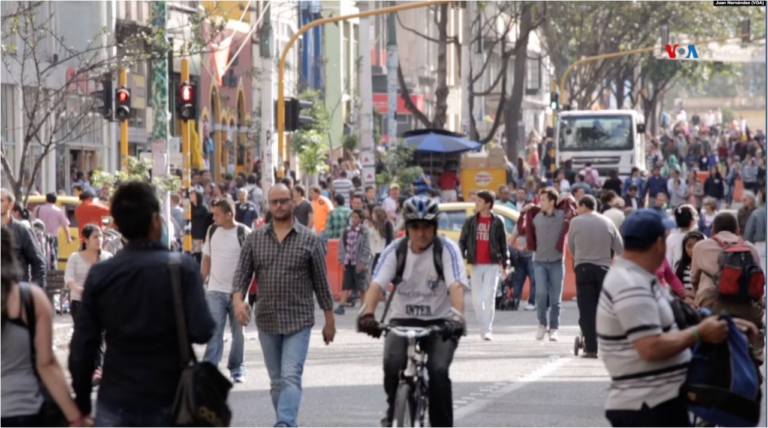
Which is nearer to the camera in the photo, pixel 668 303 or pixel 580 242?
pixel 668 303

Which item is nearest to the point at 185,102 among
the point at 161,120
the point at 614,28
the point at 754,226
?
the point at 161,120

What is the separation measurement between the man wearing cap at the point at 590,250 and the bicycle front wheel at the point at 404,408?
717 cm

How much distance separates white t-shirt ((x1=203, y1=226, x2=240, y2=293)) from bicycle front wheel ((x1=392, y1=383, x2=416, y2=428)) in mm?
5035

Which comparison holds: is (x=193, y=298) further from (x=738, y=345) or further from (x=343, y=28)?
(x=343, y=28)

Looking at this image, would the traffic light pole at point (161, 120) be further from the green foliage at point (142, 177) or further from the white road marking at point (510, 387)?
the white road marking at point (510, 387)

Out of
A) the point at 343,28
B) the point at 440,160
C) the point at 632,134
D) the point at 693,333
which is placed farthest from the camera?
the point at 343,28

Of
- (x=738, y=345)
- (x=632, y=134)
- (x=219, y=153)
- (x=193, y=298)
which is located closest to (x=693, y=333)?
(x=738, y=345)

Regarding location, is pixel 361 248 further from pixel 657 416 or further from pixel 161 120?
pixel 657 416

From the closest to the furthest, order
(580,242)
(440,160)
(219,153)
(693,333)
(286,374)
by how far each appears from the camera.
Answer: (693,333) → (286,374) → (580,242) → (440,160) → (219,153)

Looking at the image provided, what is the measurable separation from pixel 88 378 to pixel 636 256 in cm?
206

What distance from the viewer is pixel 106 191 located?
2716 cm

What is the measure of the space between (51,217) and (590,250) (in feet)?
35.1

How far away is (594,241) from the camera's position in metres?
16.5

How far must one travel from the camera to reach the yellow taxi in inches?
1016
